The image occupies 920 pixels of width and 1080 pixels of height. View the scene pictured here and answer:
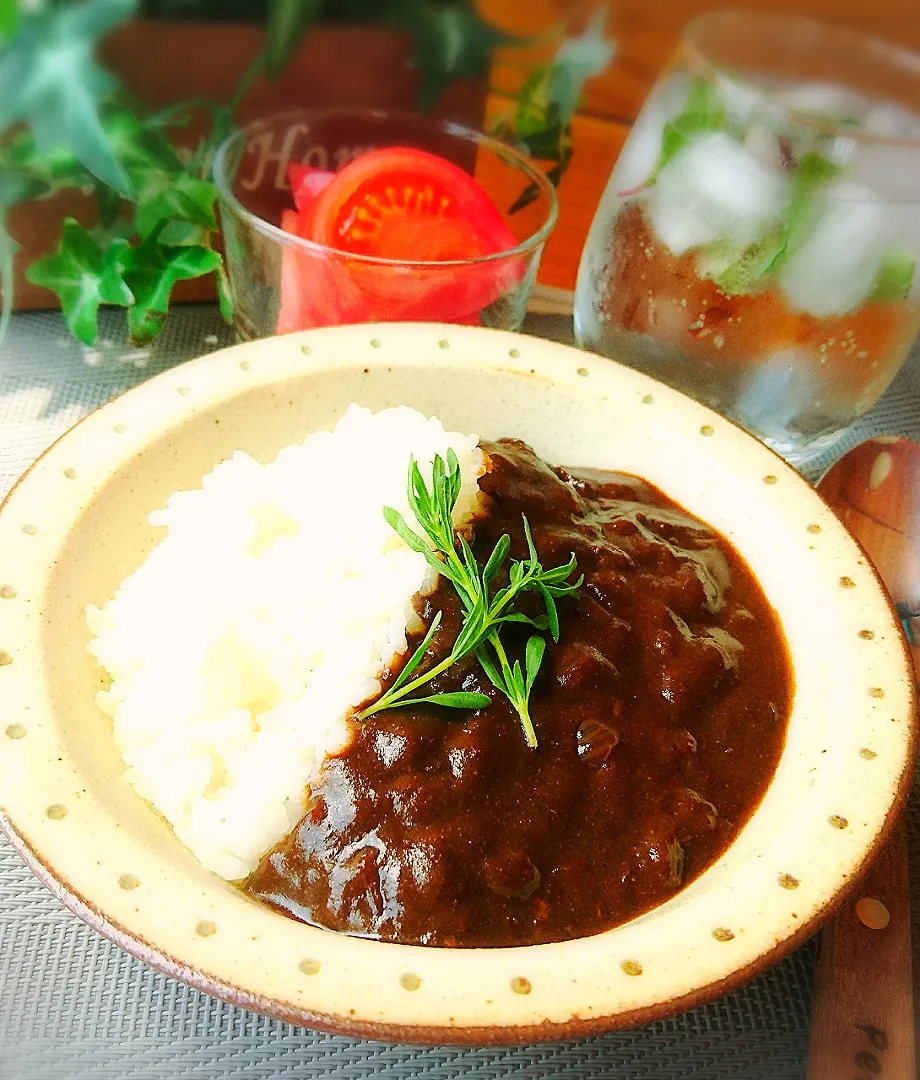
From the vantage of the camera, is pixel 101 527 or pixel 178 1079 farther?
pixel 101 527

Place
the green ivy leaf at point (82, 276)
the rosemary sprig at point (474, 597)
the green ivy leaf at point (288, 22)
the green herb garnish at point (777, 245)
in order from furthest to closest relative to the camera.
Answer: the green ivy leaf at point (82, 276) < the green herb garnish at point (777, 245) < the rosemary sprig at point (474, 597) < the green ivy leaf at point (288, 22)

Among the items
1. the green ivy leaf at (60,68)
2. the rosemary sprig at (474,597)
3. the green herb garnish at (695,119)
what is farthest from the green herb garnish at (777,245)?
the green ivy leaf at (60,68)

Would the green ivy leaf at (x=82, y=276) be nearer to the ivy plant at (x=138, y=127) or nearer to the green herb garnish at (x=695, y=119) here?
the ivy plant at (x=138, y=127)

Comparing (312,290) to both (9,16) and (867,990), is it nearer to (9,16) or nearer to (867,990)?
(9,16)

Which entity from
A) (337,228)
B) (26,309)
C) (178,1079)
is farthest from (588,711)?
(26,309)

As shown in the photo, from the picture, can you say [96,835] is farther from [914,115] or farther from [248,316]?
[914,115]

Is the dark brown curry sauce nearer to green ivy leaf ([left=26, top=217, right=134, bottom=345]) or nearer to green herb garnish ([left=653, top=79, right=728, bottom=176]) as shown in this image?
green herb garnish ([left=653, top=79, right=728, bottom=176])
